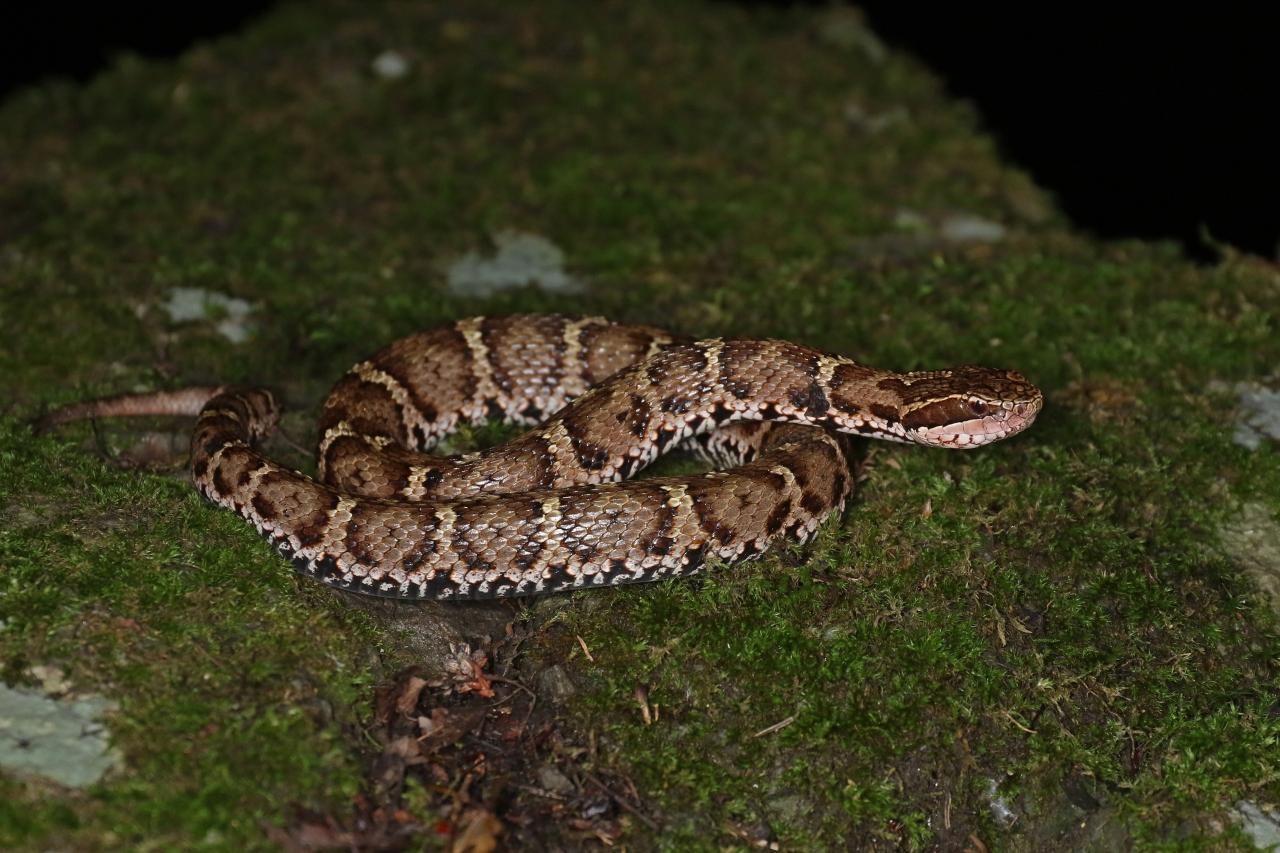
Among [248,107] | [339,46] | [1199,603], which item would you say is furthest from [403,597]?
[339,46]

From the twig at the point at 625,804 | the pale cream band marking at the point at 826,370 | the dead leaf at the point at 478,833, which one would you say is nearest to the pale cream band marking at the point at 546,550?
the twig at the point at 625,804

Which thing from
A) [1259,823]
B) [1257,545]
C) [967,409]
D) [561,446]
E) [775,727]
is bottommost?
[775,727]

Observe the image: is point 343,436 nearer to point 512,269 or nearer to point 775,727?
point 512,269

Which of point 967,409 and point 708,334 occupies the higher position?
point 967,409

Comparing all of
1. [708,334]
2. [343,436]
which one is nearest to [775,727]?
[343,436]

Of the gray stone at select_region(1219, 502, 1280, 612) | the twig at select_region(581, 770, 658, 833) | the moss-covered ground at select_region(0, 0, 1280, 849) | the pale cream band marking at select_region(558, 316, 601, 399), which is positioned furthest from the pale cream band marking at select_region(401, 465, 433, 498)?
the gray stone at select_region(1219, 502, 1280, 612)

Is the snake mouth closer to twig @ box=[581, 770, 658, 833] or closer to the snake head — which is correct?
the snake head

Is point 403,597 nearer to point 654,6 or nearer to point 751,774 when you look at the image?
point 751,774
